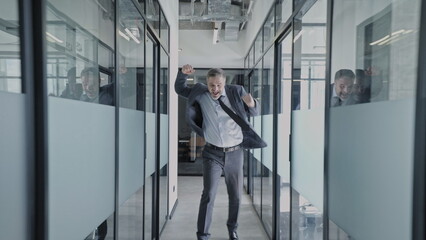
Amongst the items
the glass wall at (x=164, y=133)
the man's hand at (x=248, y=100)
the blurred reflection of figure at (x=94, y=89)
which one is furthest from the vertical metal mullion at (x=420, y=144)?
the glass wall at (x=164, y=133)

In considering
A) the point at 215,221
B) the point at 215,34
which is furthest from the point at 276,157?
the point at 215,34

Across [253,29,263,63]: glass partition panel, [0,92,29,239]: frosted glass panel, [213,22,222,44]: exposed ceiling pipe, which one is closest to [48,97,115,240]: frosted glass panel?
[0,92,29,239]: frosted glass panel

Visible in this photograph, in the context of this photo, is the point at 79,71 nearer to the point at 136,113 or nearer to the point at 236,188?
the point at 136,113

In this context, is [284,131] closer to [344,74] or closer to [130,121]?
[130,121]

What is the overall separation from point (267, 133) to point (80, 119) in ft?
10.0

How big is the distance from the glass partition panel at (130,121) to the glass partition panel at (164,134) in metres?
1.04

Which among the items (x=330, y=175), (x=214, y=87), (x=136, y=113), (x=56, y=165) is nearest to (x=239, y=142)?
(x=214, y=87)

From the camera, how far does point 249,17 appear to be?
632cm

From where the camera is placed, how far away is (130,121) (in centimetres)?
254

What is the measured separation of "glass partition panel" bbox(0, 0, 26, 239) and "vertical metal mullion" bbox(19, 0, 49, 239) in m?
0.02

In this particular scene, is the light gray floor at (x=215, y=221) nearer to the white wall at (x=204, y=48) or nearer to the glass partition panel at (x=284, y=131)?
the glass partition panel at (x=284, y=131)

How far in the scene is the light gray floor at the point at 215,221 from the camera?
4105mm

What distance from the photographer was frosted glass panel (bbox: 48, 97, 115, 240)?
4.32ft

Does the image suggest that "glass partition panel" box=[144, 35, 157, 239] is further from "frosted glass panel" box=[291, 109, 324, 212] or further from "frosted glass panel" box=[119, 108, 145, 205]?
"frosted glass panel" box=[291, 109, 324, 212]
